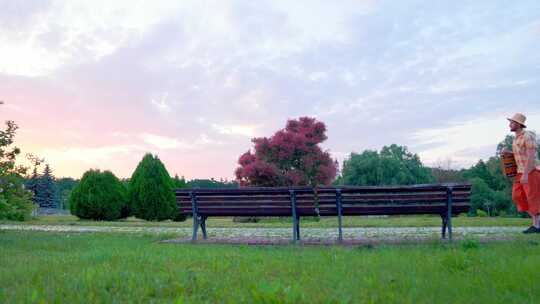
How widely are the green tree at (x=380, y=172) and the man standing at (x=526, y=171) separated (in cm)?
4554

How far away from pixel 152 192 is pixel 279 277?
2215 cm

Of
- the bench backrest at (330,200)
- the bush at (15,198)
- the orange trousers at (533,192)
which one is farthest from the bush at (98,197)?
the orange trousers at (533,192)

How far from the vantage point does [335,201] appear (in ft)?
26.3

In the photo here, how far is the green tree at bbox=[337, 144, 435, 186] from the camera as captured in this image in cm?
5509

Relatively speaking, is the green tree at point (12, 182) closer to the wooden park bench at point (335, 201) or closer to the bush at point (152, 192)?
the wooden park bench at point (335, 201)

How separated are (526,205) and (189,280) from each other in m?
6.94

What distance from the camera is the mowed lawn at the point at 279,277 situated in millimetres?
3645

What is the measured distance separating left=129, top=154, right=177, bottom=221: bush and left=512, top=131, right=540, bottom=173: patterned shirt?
63.2ft

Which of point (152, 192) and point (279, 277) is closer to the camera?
point (279, 277)

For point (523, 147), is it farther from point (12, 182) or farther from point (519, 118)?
point (12, 182)

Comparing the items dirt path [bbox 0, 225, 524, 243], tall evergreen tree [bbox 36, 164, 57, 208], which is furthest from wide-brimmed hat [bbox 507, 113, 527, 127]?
tall evergreen tree [bbox 36, 164, 57, 208]

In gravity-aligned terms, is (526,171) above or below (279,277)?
above

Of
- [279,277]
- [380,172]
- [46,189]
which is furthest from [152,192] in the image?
[46,189]

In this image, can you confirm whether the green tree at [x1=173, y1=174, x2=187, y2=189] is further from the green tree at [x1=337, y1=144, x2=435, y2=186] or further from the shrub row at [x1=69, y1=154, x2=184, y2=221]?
the green tree at [x1=337, y1=144, x2=435, y2=186]
